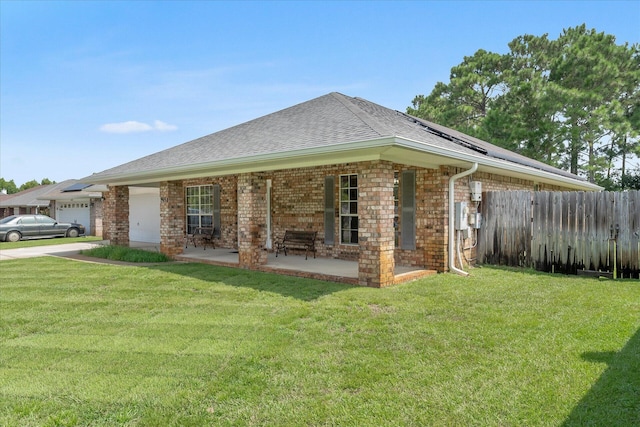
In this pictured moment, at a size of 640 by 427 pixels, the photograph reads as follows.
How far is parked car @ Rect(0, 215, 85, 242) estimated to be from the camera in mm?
19344

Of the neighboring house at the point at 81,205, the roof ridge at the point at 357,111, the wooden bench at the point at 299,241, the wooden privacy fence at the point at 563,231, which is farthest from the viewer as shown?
the neighboring house at the point at 81,205

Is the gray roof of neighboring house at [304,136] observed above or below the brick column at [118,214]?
above

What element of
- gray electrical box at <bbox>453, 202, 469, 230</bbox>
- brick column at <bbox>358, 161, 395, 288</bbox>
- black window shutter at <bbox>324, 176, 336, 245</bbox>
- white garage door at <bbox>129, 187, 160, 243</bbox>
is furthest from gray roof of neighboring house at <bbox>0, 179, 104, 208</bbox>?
gray electrical box at <bbox>453, 202, 469, 230</bbox>

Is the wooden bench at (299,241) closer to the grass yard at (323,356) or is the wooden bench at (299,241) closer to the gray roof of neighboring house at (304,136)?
the gray roof of neighboring house at (304,136)

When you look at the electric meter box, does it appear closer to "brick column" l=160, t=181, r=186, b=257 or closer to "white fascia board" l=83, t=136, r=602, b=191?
"white fascia board" l=83, t=136, r=602, b=191

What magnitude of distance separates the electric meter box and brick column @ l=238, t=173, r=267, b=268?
5.03 metres

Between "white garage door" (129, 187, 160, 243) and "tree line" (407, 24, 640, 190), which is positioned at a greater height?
"tree line" (407, 24, 640, 190)

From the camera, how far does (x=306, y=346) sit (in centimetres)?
412

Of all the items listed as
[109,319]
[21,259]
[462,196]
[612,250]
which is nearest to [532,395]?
[109,319]

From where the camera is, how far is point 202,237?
43.9 ft

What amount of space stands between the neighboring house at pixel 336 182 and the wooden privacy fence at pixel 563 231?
77cm

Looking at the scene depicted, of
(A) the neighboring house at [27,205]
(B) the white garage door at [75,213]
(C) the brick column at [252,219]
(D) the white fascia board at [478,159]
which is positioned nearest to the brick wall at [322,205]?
(C) the brick column at [252,219]

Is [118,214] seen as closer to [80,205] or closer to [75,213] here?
[80,205]

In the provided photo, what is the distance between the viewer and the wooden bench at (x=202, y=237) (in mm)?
13219
